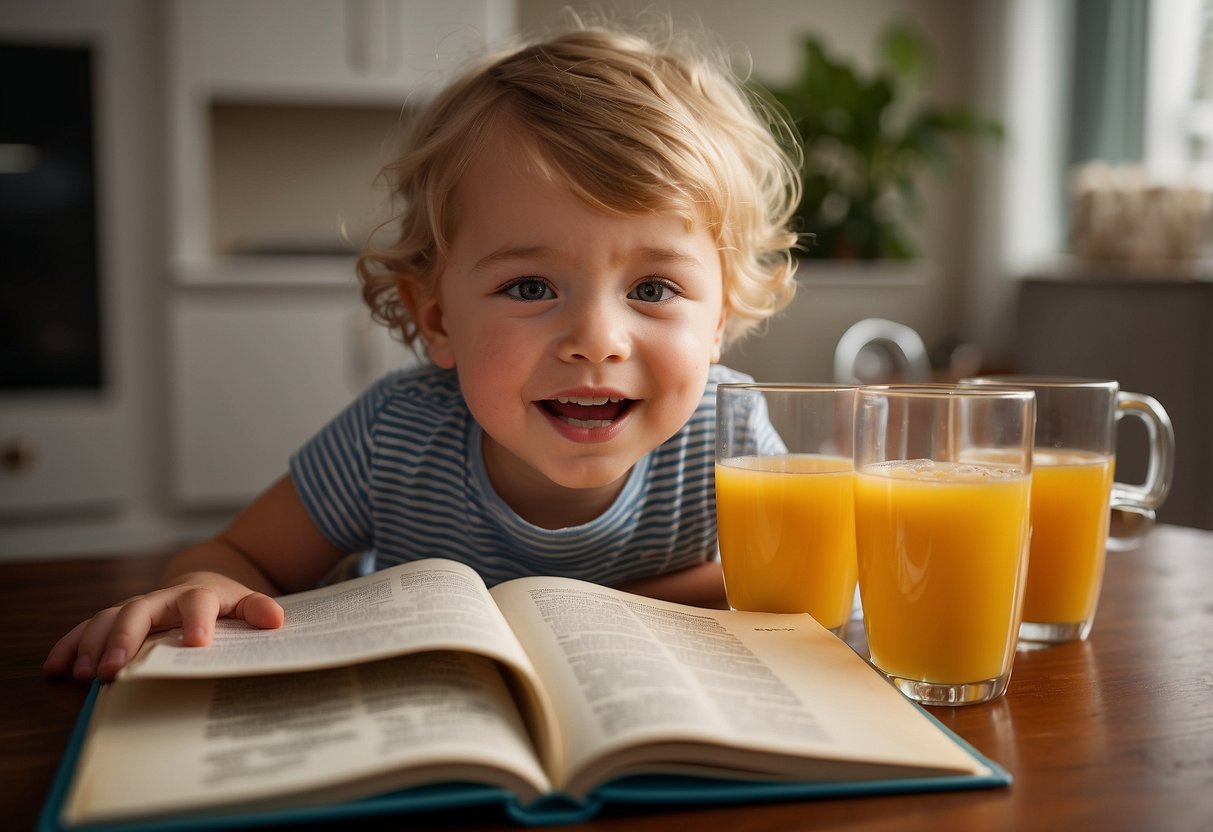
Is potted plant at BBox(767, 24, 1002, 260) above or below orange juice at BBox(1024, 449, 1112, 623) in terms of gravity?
above

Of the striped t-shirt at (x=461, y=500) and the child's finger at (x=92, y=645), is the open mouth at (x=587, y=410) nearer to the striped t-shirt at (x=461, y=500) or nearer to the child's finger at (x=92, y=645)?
the striped t-shirt at (x=461, y=500)

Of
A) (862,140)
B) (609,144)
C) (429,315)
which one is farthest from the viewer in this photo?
(862,140)

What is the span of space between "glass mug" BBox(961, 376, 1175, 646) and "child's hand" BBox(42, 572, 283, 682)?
526mm

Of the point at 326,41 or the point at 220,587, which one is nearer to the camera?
the point at 220,587

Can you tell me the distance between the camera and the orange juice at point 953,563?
0.66 metres

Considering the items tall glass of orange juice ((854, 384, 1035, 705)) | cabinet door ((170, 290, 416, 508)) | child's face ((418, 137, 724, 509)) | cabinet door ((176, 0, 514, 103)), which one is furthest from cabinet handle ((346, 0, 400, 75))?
tall glass of orange juice ((854, 384, 1035, 705))

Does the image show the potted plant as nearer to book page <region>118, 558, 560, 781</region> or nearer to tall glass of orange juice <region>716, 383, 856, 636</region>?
tall glass of orange juice <region>716, 383, 856, 636</region>

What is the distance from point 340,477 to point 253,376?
79.6 inches

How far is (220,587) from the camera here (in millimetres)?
726

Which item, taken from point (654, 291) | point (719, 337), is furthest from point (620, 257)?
point (719, 337)

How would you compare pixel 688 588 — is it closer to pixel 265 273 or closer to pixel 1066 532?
pixel 1066 532

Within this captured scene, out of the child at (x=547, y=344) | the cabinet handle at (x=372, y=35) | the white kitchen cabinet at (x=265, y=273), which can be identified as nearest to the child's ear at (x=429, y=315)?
the child at (x=547, y=344)

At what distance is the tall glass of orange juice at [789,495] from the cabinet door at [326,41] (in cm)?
232

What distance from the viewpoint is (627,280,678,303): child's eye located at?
3.02ft
